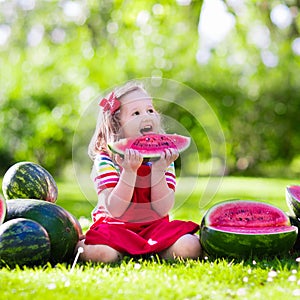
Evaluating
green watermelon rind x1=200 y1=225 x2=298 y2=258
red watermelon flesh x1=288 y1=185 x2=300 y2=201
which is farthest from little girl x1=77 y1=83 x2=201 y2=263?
red watermelon flesh x1=288 y1=185 x2=300 y2=201

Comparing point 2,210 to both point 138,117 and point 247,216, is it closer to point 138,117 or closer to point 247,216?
point 138,117

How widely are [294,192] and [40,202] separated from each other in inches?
70.8

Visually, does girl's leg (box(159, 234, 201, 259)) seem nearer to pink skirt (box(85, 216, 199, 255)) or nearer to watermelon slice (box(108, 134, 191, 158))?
pink skirt (box(85, 216, 199, 255))

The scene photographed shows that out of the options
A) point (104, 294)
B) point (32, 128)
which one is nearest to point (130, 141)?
point (104, 294)

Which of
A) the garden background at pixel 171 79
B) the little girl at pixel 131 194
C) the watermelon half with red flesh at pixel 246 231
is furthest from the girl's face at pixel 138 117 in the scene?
the garden background at pixel 171 79

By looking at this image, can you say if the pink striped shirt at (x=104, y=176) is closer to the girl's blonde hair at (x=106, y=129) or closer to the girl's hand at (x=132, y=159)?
the girl's blonde hair at (x=106, y=129)

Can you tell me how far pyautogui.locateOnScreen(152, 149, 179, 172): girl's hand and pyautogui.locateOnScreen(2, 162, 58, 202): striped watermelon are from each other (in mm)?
916

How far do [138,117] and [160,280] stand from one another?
1.51 m

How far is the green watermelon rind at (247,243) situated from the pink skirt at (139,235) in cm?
36

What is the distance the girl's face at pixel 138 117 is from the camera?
452 centimetres

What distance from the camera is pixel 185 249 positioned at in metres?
4.25

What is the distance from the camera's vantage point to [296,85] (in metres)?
14.9

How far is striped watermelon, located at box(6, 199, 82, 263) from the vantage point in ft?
13.3

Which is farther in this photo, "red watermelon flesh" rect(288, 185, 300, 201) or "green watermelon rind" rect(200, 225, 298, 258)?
"red watermelon flesh" rect(288, 185, 300, 201)
